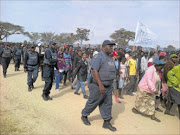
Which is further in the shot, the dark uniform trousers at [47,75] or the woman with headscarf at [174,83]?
the dark uniform trousers at [47,75]

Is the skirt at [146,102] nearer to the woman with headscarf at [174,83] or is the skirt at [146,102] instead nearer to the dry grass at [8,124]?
the woman with headscarf at [174,83]

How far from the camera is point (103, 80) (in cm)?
348

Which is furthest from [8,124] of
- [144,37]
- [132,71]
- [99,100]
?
[144,37]

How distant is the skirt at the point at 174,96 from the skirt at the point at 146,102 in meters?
0.64

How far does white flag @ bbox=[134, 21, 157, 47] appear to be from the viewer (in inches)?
345

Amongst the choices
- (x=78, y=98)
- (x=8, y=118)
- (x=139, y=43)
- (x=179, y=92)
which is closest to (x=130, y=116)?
(x=179, y=92)

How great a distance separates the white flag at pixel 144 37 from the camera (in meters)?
8.76

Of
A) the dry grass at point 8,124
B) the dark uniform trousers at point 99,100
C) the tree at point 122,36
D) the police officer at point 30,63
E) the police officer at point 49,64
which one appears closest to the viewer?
the dry grass at point 8,124

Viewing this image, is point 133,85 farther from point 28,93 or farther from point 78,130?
point 28,93

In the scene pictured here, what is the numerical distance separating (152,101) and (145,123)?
25.2 inches

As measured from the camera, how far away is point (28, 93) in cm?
608

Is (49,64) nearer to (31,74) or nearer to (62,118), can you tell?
(31,74)

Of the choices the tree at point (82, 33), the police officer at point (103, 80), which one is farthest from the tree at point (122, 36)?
the police officer at point (103, 80)

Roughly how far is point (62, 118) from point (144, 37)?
6.70 metres
